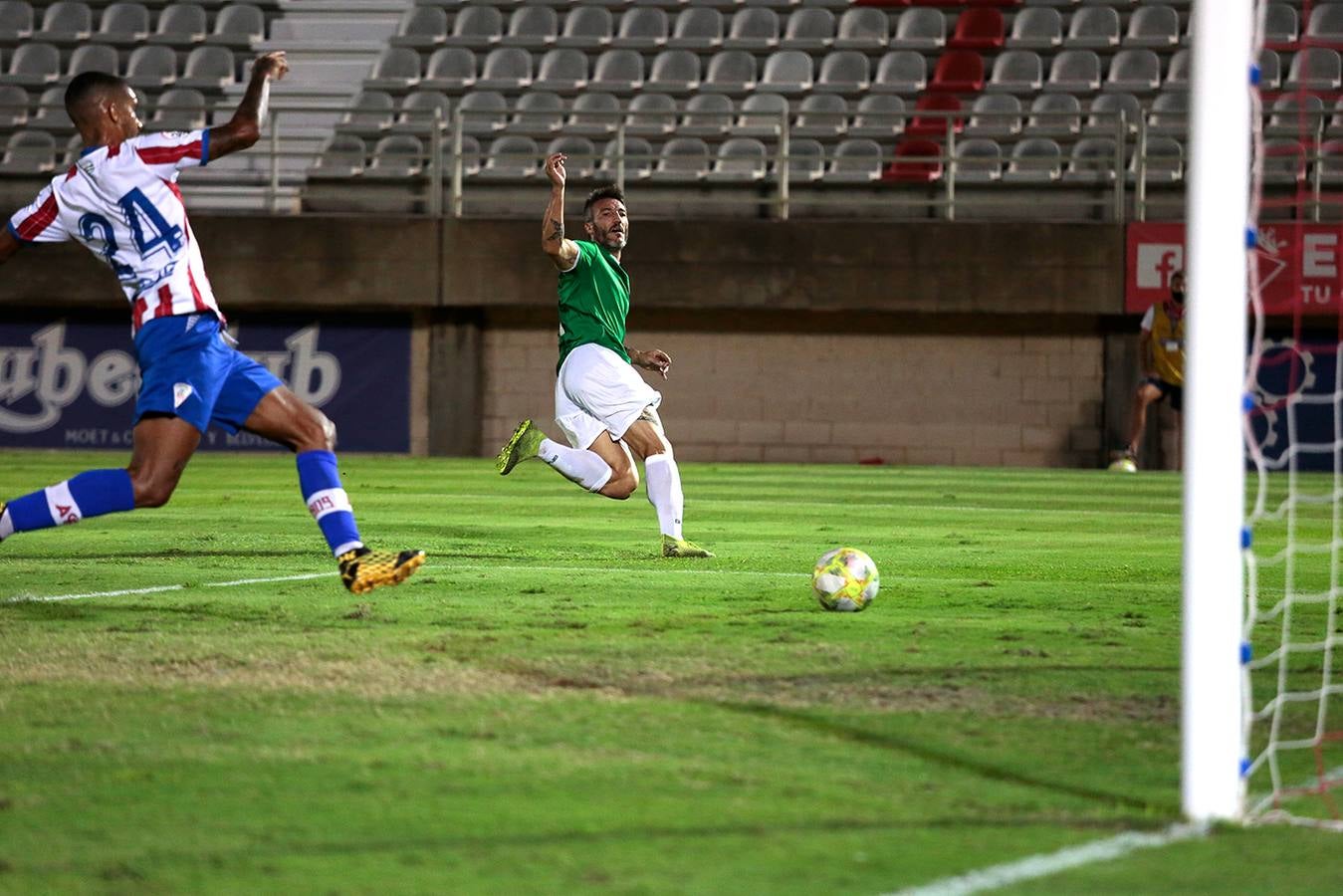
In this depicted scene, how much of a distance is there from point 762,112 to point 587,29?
348cm

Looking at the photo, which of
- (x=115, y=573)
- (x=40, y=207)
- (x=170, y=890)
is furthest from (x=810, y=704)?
(x=115, y=573)

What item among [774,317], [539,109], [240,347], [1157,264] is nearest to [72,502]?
[240,347]

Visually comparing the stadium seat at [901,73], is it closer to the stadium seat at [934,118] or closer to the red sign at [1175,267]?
the stadium seat at [934,118]

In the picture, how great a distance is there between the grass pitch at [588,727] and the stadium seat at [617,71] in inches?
554

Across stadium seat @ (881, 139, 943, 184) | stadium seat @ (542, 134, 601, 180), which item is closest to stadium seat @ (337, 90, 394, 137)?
stadium seat @ (542, 134, 601, 180)

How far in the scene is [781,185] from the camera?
19.7 metres

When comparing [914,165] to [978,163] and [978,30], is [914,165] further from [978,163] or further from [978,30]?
[978,30]

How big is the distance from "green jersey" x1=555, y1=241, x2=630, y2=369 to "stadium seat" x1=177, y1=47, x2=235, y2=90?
1417 cm

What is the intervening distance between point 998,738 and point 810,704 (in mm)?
593

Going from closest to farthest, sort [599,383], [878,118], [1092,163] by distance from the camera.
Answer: [599,383]
[1092,163]
[878,118]

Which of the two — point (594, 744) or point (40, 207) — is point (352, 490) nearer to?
point (40, 207)

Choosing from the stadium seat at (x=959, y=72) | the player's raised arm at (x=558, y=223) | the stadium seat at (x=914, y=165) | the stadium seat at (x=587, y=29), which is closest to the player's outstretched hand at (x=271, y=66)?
the player's raised arm at (x=558, y=223)

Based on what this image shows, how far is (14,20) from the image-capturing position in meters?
23.8

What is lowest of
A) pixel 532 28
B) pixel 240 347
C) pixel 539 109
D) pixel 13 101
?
pixel 240 347
